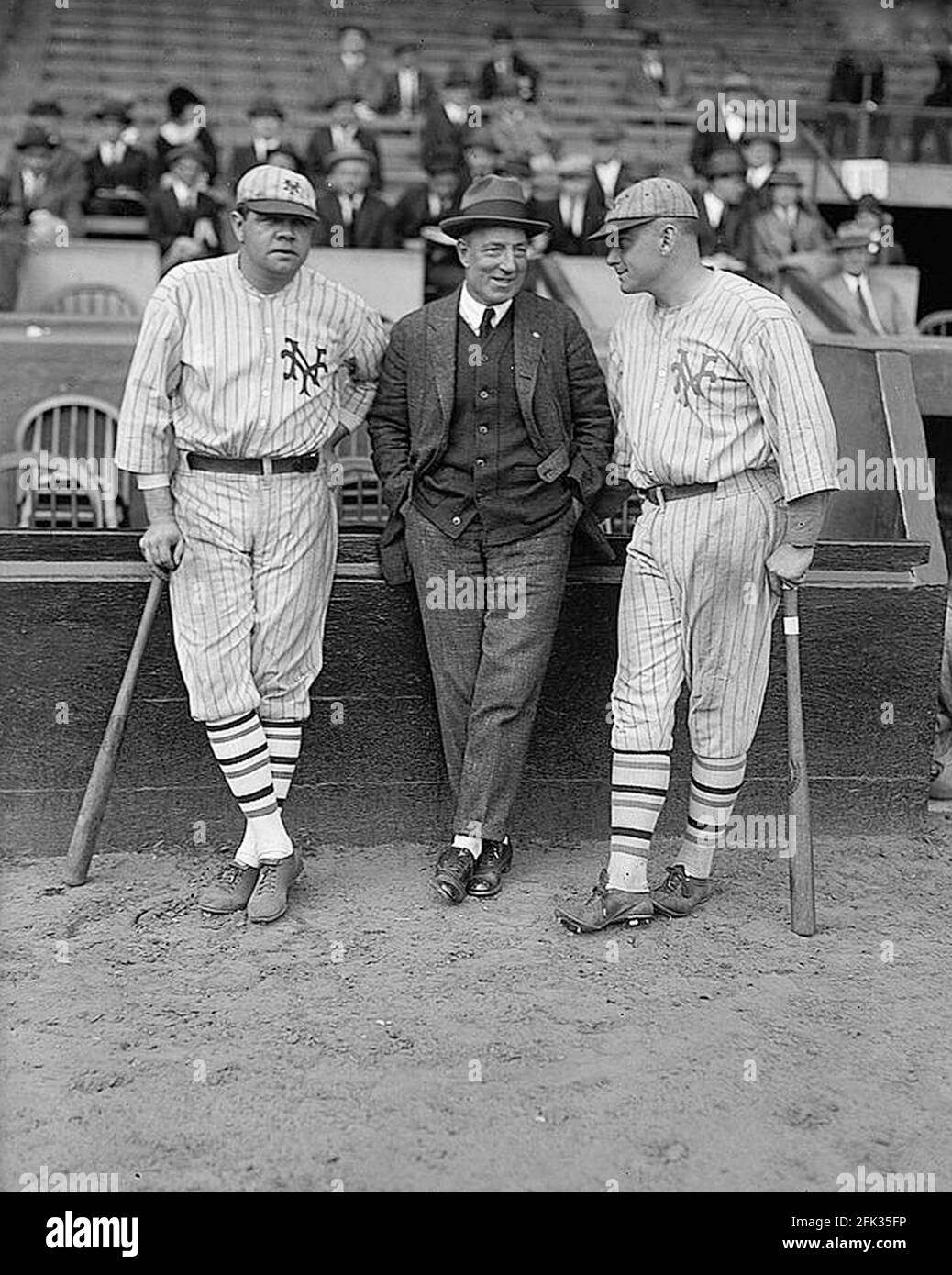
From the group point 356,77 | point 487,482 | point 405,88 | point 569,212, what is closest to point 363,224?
point 569,212

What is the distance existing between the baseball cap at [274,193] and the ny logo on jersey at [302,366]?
1.23ft

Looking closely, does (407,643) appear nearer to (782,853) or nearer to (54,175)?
(782,853)

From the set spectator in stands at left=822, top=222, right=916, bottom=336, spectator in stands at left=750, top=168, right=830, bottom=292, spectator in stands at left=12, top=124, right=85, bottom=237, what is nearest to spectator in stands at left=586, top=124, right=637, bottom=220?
spectator in stands at left=750, top=168, right=830, bottom=292

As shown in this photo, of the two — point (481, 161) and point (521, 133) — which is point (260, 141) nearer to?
point (481, 161)

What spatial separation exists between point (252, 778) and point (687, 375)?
5.71ft

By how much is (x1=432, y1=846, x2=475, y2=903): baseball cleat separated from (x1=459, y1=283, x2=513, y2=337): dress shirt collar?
1.62 meters

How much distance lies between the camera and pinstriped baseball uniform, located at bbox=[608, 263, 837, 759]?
4160mm

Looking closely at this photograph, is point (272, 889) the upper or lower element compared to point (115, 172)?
lower

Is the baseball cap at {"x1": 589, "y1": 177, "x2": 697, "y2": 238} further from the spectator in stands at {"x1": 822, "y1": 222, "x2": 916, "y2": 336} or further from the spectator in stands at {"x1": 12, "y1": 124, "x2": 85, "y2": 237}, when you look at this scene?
the spectator in stands at {"x1": 12, "y1": 124, "x2": 85, "y2": 237}

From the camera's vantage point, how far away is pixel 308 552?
14.8ft

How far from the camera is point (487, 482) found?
4543 millimetres

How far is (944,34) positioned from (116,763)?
17106mm

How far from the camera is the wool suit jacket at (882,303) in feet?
30.1

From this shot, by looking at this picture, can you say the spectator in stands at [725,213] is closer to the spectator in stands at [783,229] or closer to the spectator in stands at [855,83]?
the spectator in stands at [783,229]
